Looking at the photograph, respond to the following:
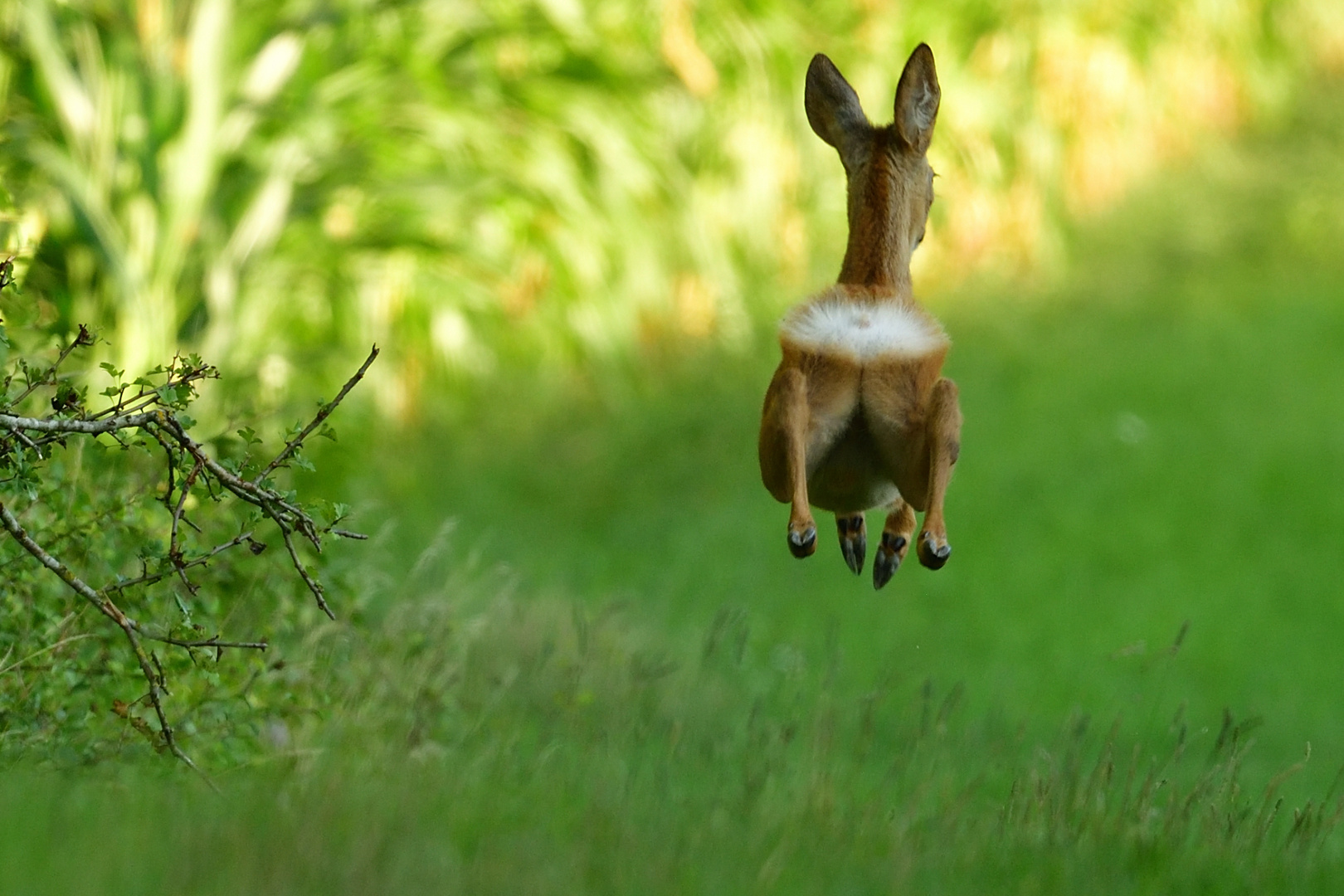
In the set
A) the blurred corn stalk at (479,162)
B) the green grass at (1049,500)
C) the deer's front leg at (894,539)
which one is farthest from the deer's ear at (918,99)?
the green grass at (1049,500)

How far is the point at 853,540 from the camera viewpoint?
205 cm

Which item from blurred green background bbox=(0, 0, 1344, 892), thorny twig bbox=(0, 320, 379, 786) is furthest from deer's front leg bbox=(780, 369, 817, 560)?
blurred green background bbox=(0, 0, 1344, 892)

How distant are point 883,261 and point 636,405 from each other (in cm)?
1203

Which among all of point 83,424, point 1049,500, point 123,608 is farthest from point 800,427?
point 1049,500

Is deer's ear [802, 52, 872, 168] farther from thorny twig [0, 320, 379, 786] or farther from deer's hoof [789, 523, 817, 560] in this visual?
thorny twig [0, 320, 379, 786]

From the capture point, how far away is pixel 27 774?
3912mm

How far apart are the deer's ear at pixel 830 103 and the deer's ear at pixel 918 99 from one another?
0.06 metres

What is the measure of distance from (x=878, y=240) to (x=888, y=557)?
14.7 inches

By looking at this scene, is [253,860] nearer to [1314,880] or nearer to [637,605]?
[1314,880]

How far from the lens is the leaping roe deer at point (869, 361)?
183cm

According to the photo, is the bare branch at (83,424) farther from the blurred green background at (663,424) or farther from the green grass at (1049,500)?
the green grass at (1049,500)

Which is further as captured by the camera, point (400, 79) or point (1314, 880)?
point (400, 79)

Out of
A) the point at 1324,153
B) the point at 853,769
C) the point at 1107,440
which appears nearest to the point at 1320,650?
the point at 1107,440

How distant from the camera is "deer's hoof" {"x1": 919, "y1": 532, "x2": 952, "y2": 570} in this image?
1820mm
